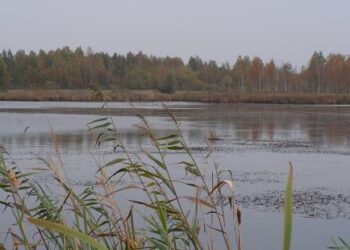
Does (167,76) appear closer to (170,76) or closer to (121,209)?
(170,76)

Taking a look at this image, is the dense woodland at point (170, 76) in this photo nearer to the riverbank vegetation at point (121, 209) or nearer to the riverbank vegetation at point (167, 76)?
the riverbank vegetation at point (167, 76)

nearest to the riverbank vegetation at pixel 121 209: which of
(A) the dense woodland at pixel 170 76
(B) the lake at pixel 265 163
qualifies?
(B) the lake at pixel 265 163

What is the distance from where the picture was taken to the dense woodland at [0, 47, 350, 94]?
9519cm

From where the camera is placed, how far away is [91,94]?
3.99 metres

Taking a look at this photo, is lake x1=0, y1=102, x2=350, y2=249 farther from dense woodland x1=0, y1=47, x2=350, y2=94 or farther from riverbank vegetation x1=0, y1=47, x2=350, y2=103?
dense woodland x1=0, y1=47, x2=350, y2=94

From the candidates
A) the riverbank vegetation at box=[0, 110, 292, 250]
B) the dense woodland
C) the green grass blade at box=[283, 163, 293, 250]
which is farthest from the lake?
the dense woodland

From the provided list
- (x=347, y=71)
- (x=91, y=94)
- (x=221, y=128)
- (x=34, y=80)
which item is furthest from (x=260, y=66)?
(x=91, y=94)

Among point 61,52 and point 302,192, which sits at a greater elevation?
point 61,52

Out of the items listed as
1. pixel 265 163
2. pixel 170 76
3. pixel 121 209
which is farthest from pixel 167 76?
pixel 121 209

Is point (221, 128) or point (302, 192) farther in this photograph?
point (221, 128)

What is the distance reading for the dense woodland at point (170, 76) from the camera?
9519cm

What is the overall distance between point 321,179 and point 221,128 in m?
14.7

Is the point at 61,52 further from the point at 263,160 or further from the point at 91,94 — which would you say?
the point at 91,94

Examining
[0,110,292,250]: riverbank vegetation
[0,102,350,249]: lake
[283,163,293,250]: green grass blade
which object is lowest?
[0,102,350,249]: lake
